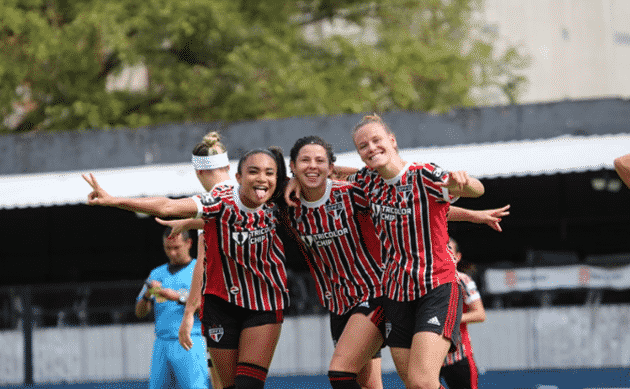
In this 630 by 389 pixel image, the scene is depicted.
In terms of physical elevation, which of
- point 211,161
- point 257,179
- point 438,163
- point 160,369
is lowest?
point 160,369

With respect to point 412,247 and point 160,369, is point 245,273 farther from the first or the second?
point 160,369

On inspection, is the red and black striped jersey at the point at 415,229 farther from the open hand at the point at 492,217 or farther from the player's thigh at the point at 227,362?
the player's thigh at the point at 227,362

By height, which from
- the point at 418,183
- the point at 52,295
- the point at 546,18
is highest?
the point at 546,18

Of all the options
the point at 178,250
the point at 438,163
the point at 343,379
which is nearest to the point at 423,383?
the point at 343,379

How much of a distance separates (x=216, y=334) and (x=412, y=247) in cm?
134

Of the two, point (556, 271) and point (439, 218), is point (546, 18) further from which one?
point (439, 218)

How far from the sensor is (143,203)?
5.07 meters

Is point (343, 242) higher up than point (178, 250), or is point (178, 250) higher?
point (343, 242)

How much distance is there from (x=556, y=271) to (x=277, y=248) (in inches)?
305

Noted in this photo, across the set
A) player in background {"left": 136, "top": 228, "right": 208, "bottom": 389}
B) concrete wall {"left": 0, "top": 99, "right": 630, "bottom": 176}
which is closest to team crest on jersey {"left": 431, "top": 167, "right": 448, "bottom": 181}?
player in background {"left": 136, "top": 228, "right": 208, "bottom": 389}

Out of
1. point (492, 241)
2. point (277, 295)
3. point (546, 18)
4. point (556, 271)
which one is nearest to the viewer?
point (277, 295)

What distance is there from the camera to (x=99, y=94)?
73.7 feet

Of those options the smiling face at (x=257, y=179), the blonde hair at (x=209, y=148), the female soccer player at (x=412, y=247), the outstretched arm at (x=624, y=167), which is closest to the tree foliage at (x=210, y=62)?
the blonde hair at (x=209, y=148)

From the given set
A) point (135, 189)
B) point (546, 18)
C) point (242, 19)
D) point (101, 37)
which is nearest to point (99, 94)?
point (101, 37)
